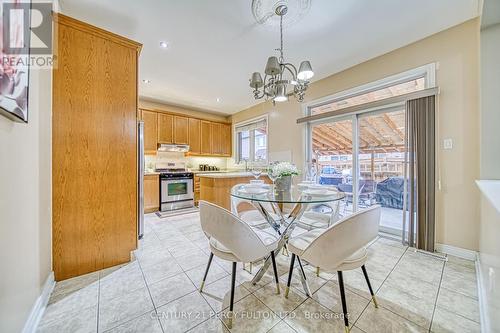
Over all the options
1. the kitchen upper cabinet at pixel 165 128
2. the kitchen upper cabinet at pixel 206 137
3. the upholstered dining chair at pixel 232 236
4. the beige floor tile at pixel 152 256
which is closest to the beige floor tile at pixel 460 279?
the upholstered dining chair at pixel 232 236

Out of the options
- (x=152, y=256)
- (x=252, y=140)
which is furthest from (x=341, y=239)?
(x=252, y=140)

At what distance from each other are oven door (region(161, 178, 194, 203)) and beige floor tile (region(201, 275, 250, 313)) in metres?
3.06

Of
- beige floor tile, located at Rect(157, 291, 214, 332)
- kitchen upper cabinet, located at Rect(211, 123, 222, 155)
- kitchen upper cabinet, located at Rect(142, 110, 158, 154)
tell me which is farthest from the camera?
kitchen upper cabinet, located at Rect(211, 123, 222, 155)

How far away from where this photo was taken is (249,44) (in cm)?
252

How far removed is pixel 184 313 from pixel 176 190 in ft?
11.2

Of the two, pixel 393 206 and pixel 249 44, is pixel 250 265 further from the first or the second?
pixel 249 44

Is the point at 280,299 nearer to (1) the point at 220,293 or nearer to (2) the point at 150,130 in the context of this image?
(1) the point at 220,293

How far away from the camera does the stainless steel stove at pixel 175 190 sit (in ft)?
14.1

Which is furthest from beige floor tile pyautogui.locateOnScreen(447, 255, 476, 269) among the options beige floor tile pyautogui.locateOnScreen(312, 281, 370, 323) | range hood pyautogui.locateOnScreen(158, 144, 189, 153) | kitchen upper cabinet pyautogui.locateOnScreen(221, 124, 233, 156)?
range hood pyautogui.locateOnScreen(158, 144, 189, 153)

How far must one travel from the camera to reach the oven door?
14.1 feet

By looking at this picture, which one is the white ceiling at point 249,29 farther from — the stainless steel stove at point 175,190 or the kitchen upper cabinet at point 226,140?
the kitchen upper cabinet at point 226,140

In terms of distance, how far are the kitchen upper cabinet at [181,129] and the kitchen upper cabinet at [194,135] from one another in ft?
0.31

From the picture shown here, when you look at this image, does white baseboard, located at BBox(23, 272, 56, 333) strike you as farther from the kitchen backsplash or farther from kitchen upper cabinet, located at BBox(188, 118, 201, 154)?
kitchen upper cabinet, located at BBox(188, 118, 201, 154)

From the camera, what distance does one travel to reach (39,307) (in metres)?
1.33
